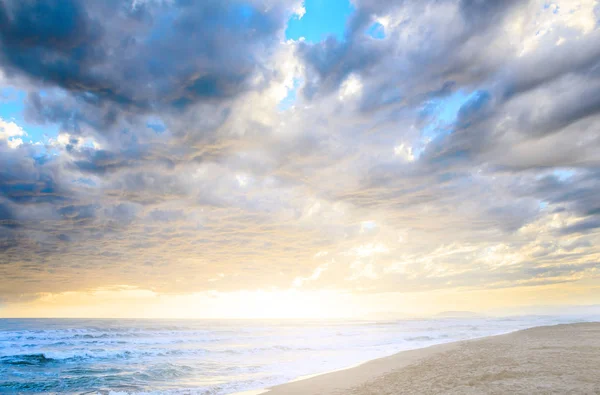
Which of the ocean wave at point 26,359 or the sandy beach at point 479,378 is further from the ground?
the sandy beach at point 479,378

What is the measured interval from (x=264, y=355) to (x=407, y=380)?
61.5 feet

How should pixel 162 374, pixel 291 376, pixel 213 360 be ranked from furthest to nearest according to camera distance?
pixel 213 360
pixel 162 374
pixel 291 376

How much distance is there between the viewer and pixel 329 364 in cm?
2373

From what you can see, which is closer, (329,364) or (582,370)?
(582,370)

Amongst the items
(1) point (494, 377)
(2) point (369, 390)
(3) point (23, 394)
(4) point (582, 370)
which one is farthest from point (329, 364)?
(3) point (23, 394)

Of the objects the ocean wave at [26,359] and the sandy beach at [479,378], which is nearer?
the sandy beach at [479,378]

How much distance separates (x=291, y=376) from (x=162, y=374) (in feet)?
29.5

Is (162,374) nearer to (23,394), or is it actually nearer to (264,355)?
(23,394)

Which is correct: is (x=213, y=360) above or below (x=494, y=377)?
below

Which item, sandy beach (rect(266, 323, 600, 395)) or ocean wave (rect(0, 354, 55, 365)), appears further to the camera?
ocean wave (rect(0, 354, 55, 365))

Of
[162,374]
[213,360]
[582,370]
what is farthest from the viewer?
[213,360]

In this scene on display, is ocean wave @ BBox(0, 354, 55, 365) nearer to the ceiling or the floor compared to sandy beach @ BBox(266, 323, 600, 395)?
nearer to the floor

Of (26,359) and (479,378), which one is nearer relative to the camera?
(479,378)

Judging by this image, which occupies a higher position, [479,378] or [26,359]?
[479,378]
